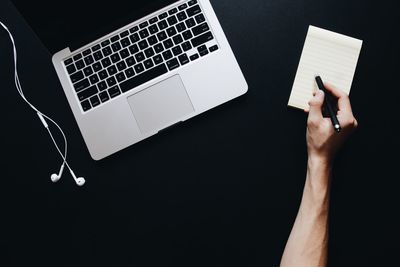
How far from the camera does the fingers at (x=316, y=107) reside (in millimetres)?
1029

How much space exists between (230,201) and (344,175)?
313 mm

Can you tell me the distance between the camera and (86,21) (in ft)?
3.58

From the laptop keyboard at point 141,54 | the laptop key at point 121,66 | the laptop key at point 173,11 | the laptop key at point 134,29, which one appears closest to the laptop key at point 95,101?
the laptop keyboard at point 141,54

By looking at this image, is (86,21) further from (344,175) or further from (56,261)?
(344,175)

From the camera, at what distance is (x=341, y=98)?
1.04m

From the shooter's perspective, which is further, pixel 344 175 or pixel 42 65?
pixel 42 65

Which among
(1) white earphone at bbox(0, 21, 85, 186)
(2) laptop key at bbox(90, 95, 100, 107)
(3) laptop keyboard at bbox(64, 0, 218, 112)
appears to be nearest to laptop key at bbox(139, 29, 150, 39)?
(3) laptop keyboard at bbox(64, 0, 218, 112)

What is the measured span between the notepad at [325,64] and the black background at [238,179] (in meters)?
0.02

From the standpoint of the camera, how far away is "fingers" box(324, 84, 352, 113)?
3.36ft

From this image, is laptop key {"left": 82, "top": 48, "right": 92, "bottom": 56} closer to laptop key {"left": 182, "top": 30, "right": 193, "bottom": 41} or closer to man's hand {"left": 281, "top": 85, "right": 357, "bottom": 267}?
laptop key {"left": 182, "top": 30, "right": 193, "bottom": 41}

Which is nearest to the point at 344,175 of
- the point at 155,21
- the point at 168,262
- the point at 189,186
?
the point at 189,186

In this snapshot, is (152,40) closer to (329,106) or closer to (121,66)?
(121,66)

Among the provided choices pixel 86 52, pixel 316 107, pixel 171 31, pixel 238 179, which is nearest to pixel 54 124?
pixel 86 52

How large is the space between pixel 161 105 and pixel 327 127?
0.44 metres
